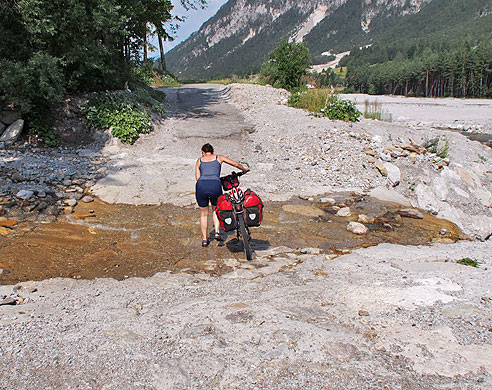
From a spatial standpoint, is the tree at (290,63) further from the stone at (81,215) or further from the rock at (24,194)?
the rock at (24,194)

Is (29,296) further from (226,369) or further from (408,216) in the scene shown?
(408,216)

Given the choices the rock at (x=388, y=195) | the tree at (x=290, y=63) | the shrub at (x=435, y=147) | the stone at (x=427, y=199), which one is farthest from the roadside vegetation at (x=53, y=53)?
the tree at (x=290, y=63)

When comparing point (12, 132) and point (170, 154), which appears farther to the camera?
point (170, 154)

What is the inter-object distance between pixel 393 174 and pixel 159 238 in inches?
276

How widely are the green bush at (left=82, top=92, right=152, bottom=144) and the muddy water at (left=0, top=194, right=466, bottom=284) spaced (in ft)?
14.8

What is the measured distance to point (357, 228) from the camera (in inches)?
273

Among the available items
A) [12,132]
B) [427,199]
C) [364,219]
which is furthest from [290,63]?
[364,219]

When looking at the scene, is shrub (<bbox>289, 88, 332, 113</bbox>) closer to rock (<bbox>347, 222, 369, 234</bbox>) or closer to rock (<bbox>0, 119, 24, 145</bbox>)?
rock (<bbox>347, 222, 369, 234</bbox>)

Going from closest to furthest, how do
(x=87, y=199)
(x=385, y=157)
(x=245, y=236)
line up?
(x=245, y=236) < (x=87, y=199) < (x=385, y=157)

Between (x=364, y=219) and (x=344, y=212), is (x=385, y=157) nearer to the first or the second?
(x=344, y=212)

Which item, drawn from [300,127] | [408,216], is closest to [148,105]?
[300,127]

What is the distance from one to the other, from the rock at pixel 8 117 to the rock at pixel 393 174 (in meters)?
11.5

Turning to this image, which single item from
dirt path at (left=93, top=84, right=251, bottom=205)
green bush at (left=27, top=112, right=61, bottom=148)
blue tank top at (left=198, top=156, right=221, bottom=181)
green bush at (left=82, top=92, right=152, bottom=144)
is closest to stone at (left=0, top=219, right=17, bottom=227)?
dirt path at (left=93, top=84, right=251, bottom=205)

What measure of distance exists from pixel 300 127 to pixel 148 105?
258 inches
